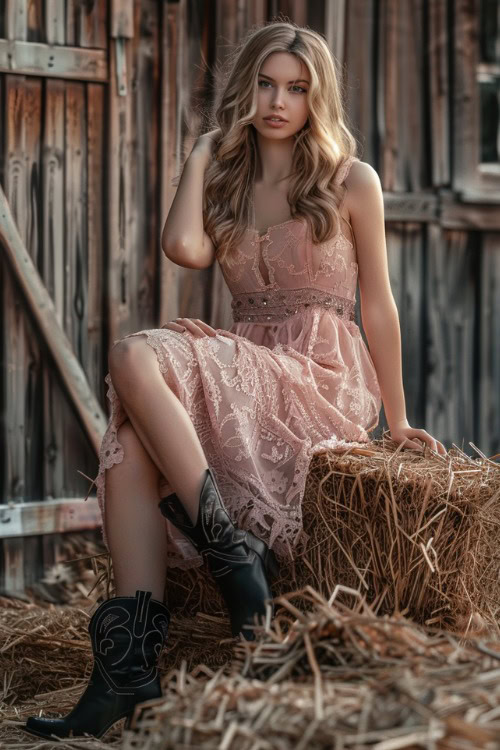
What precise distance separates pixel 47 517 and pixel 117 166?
1.35 meters

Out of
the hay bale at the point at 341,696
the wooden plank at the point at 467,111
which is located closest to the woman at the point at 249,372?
the hay bale at the point at 341,696

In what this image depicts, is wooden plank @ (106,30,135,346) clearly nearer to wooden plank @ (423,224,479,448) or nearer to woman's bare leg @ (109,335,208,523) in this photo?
wooden plank @ (423,224,479,448)

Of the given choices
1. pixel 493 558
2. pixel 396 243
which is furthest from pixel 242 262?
pixel 396 243

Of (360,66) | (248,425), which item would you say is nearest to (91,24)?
(360,66)

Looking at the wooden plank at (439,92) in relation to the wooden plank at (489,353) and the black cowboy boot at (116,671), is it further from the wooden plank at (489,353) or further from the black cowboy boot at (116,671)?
the black cowboy boot at (116,671)

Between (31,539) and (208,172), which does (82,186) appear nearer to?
(208,172)

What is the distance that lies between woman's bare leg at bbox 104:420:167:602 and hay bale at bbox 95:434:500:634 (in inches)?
13.2

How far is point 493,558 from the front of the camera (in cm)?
268

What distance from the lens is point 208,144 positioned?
305 cm

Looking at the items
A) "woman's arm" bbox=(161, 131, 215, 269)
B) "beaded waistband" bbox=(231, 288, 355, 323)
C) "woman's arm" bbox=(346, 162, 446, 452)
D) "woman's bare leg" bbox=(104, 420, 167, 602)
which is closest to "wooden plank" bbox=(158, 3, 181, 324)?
"woman's arm" bbox=(161, 131, 215, 269)

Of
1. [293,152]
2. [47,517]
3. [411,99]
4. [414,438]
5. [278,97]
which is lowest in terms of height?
[47,517]

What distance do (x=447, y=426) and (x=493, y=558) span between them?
2.02 meters

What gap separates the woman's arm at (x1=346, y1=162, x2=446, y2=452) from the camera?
287 centimetres

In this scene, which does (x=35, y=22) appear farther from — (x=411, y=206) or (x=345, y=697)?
(x=345, y=697)
